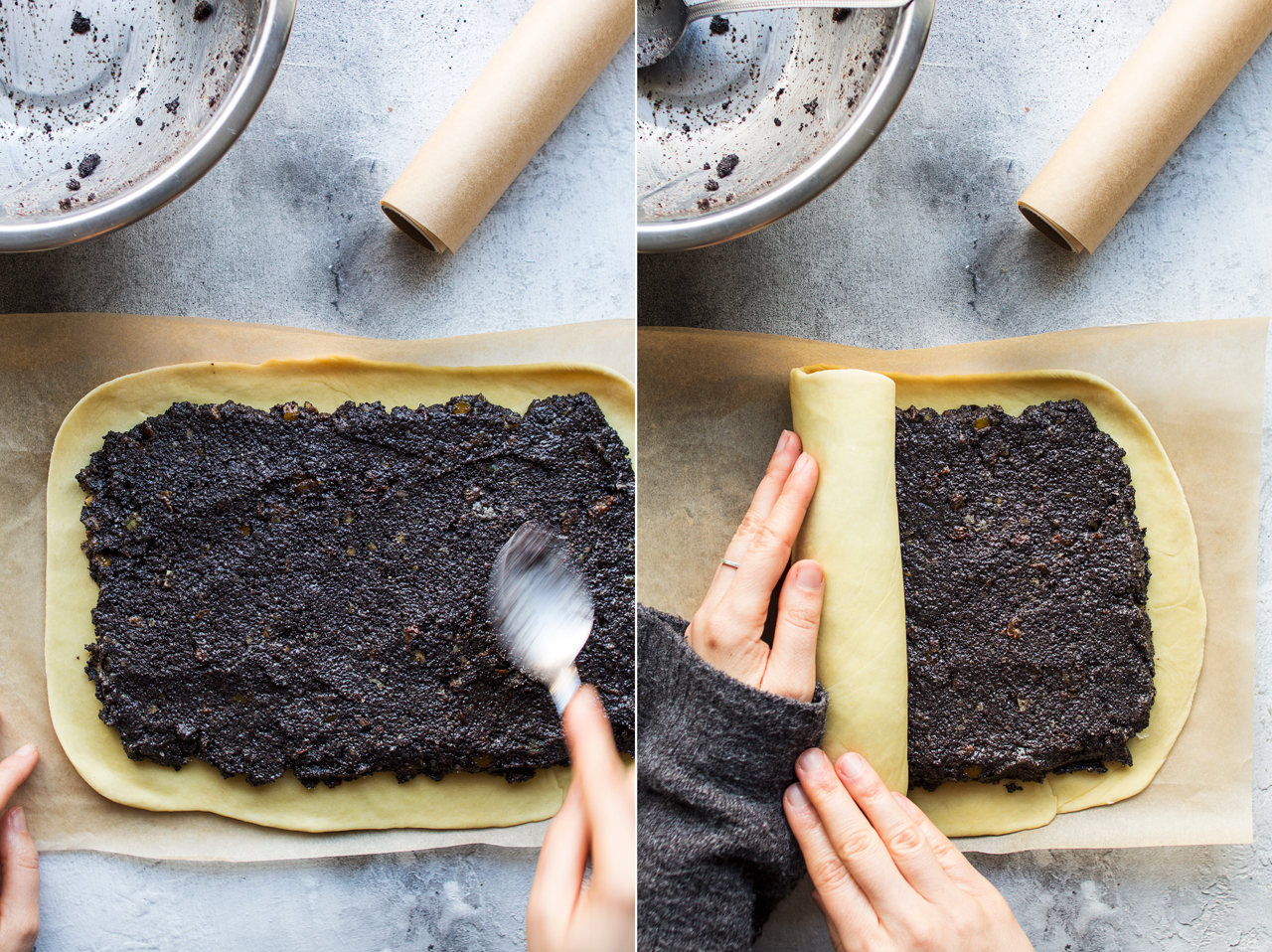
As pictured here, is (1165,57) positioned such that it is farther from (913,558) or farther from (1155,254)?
(913,558)

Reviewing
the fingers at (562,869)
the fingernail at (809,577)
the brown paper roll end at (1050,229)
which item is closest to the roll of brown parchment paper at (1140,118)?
the brown paper roll end at (1050,229)

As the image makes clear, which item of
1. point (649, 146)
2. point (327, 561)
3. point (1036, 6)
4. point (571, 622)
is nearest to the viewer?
point (571, 622)

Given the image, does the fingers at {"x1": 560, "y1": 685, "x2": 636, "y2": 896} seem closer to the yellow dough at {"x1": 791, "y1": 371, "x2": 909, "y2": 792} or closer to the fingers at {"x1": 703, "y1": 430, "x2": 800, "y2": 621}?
the fingers at {"x1": 703, "y1": 430, "x2": 800, "y2": 621}

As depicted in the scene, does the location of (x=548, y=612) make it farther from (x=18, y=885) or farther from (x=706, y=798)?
(x=18, y=885)

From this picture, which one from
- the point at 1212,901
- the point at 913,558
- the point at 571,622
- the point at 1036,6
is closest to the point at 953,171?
the point at 1036,6

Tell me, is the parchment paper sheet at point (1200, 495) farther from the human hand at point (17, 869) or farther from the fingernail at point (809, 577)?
the human hand at point (17, 869)

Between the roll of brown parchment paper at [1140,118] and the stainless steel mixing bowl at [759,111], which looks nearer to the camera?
the stainless steel mixing bowl at [759,111]

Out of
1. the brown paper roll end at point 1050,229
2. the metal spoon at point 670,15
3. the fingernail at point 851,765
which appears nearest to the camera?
the metal spoon at point 670,15
